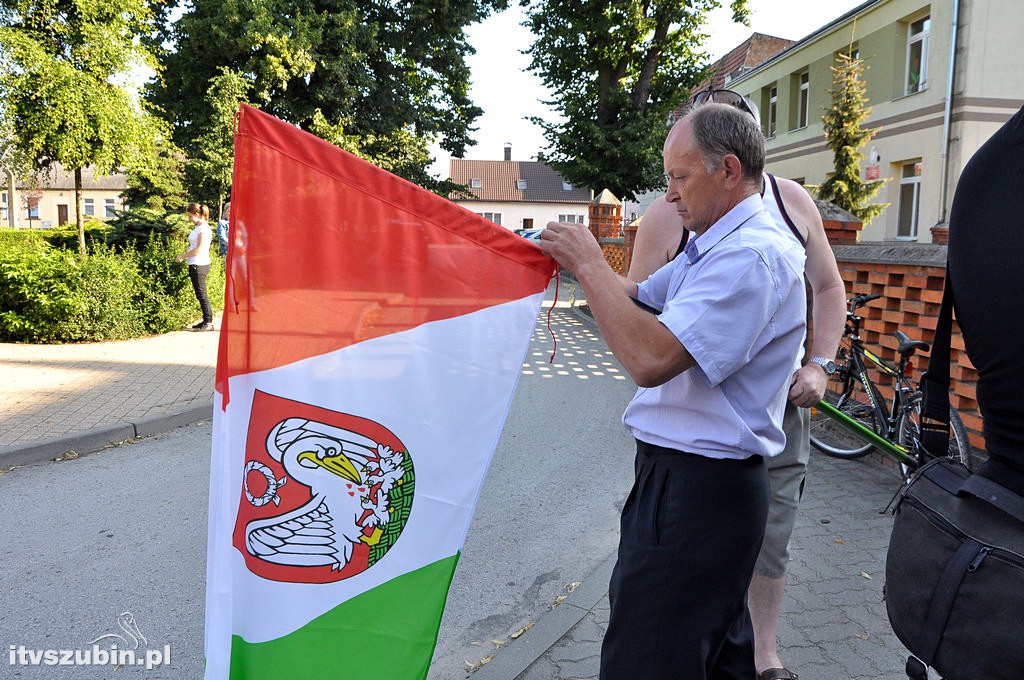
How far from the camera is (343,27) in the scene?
2175 centimetres

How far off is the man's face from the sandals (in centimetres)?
181

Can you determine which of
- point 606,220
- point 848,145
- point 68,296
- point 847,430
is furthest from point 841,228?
point 848,145

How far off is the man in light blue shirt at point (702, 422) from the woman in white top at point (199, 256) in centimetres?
1147

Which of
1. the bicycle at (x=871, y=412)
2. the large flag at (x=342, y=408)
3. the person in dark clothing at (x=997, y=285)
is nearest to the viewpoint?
the person in dark clothing at (x=997, y=285)

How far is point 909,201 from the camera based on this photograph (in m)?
22.4

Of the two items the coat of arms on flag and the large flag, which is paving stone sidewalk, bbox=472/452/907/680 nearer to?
the large flag

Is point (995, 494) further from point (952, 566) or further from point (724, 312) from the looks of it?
point (724, 312)

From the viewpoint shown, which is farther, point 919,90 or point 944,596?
point 919,90

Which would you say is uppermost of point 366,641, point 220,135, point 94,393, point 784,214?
point 220,135

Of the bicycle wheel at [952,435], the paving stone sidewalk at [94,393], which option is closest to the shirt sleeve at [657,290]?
the bicycle wheel at [952,435]

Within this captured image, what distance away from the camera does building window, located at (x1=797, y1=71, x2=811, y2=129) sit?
28.3 meters

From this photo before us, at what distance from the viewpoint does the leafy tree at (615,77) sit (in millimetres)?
29625

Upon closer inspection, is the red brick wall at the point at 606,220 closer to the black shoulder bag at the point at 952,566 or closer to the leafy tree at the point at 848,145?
the leafy tree at the point at 848,145

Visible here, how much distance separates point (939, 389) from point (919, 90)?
2295 centimetres
